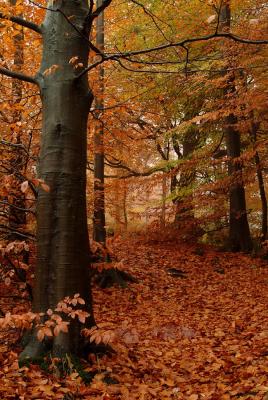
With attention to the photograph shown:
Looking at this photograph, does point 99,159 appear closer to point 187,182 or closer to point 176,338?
point 176,338

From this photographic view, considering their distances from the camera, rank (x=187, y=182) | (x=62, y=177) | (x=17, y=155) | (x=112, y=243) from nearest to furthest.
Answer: (x=62, y=177) → (x=112, y=243) → (x=17, y=155) → (x=187, y=182)

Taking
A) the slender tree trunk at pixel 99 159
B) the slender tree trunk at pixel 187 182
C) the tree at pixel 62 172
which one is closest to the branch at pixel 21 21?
the tree at pixel 62 172

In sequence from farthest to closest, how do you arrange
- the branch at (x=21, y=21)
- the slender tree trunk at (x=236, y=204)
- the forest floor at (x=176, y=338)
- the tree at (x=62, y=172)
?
the slender tree trunk at (x=236, y=204)
the branch at (x=21, y=21)
the tree at (x=62, y=172)
the forest floor at (x=176, y=338)

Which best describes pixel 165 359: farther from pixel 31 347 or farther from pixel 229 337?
pixel 31 347

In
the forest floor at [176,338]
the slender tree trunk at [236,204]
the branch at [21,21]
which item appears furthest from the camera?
the slender tree trunk at [236,204]

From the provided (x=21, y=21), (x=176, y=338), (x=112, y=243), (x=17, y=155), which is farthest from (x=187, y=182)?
(x=21, y=21)

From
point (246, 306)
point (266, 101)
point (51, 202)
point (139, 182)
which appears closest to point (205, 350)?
point (246, 306)

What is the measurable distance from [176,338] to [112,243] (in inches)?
90.6

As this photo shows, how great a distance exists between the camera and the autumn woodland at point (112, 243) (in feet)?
13.6

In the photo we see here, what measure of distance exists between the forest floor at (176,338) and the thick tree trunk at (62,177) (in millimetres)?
522

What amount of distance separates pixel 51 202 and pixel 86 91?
1.41 m

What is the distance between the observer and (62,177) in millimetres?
4453

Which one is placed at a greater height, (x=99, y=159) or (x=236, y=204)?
(x=99, y=159)

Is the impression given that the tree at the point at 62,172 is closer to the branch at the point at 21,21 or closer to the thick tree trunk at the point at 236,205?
the branch at the point at 21,21
